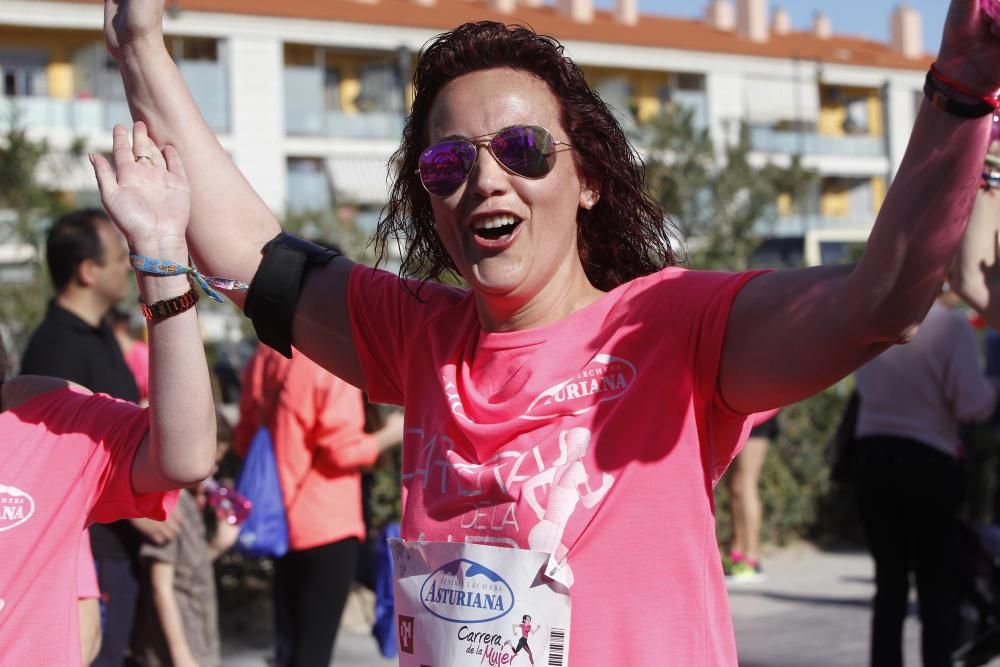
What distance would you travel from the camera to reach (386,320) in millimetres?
2406

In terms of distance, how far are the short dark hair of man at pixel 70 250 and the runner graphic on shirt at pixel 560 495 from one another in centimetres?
299

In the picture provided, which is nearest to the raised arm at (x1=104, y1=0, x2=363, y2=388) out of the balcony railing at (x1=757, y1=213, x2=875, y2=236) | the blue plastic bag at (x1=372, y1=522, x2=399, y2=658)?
the blue plastic bag at (x1=372, y1=522, x2=399, y2=658)

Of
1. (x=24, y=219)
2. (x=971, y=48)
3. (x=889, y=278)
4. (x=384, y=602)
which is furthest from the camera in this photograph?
(x=24, y=219)

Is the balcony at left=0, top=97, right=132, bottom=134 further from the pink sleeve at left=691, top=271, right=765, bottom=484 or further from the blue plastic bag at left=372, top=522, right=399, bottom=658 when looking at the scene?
the pink sleeve at left=691, top=271, right=765, bottom=484

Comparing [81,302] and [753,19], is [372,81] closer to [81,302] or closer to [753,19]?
[753,19]

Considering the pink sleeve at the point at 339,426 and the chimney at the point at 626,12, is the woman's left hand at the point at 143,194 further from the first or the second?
the chimney at the point at 626,12

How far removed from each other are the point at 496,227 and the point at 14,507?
3.54 feet

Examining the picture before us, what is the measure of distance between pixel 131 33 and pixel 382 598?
340 cm

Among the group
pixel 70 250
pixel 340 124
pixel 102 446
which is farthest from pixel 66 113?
pixel 102 446

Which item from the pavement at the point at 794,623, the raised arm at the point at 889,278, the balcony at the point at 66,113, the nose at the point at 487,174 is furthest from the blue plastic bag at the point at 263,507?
the balcony at the point at 66,113

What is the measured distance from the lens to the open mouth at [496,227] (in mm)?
2148

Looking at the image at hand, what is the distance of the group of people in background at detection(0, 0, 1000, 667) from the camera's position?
180 centimetres

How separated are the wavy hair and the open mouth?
196 millimetres

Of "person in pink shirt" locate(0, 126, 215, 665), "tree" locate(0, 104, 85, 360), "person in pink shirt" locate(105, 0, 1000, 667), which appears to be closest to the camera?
"person in pink shirt" locate(105, 0, 1000, 667)
